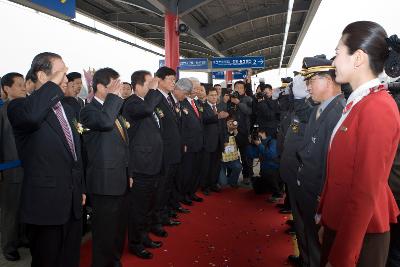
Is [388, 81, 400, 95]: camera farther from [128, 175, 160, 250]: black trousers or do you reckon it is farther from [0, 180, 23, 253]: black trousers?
[0, 180, 23, 253]: black trousers

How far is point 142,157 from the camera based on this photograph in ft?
10.8

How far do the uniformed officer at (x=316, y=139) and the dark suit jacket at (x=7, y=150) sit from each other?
263 centimetres

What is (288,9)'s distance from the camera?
1070 centimetres

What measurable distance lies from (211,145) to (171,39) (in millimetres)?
4783

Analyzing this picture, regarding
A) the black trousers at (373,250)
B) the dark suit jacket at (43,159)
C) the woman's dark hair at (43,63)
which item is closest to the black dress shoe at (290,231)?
the black trousers at (373,250)

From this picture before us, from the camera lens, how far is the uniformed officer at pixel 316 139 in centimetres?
213

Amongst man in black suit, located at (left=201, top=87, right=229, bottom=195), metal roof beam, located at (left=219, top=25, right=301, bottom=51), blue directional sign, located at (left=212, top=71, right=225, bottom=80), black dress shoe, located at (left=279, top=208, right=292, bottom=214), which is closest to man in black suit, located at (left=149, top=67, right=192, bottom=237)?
man in black suit, located at (left=201, top=87, right=229, bottom=195)

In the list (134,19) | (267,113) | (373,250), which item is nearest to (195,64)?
(134,19)

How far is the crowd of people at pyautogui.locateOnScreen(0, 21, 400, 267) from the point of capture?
134cm

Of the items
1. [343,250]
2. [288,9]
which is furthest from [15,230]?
[288,9]

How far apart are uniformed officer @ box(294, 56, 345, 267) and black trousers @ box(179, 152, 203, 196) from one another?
249 centimetres

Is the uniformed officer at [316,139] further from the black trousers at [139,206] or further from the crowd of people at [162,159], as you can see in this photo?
the black trousers at [139,206]

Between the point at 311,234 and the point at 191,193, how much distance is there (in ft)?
9.84

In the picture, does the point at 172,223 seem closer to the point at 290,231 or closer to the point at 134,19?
the point at 290,231
